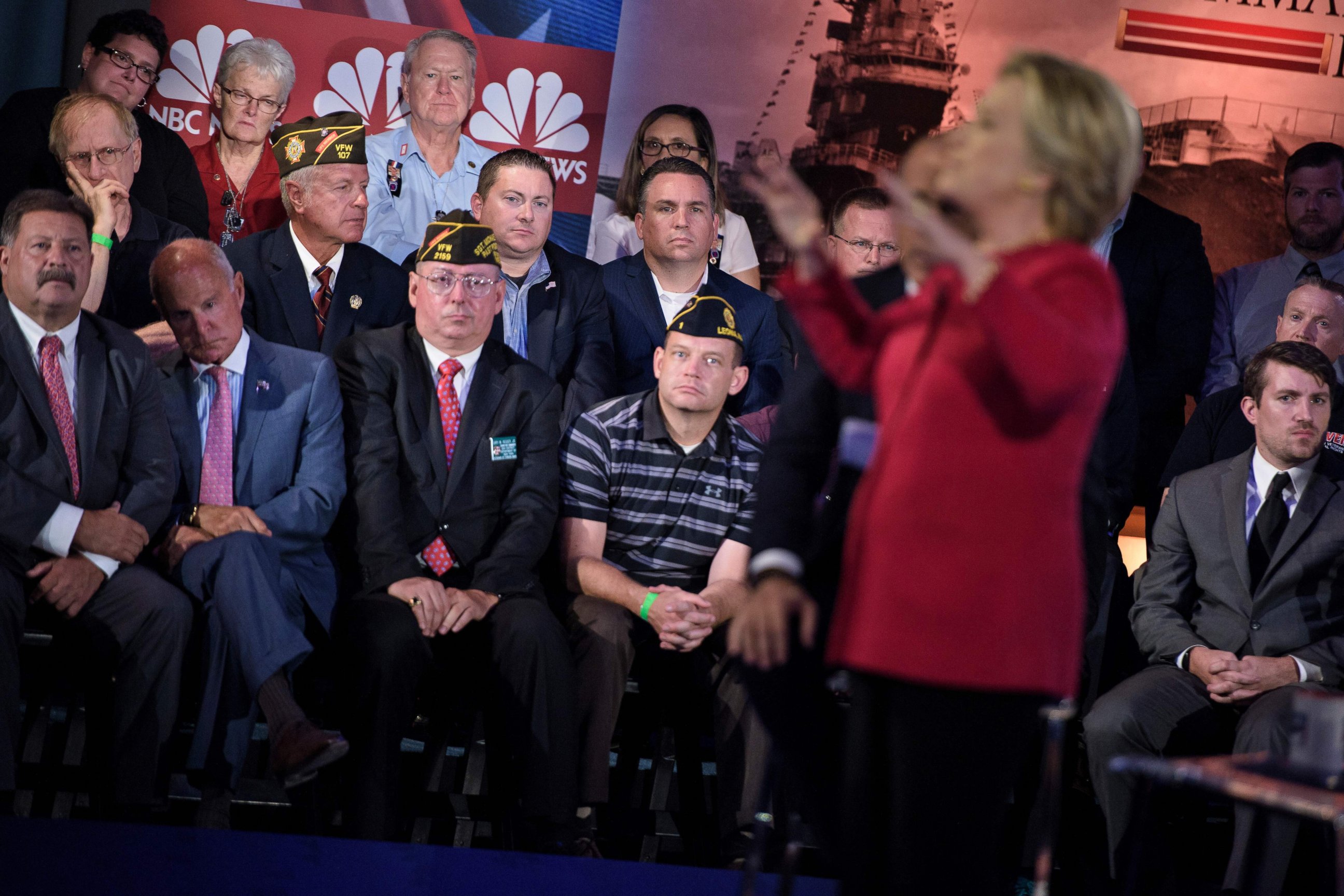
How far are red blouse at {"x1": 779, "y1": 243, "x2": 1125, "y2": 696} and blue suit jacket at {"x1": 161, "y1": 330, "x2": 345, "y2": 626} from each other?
84.4 inches

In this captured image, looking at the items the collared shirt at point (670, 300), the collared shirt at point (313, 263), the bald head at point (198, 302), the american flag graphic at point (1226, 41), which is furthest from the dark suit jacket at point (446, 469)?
the american flag graphic at point (1226, 41)

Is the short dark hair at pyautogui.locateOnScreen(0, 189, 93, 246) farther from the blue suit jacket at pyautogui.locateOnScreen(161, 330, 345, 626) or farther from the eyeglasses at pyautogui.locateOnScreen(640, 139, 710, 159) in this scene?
the eyeglasses at pyautogui.locateOnScreen(640, 139, 710, 159)

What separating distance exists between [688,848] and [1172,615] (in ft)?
4.91

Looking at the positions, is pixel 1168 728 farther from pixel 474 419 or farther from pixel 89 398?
pixel 89 398

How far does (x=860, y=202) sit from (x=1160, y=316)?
1.14 meters

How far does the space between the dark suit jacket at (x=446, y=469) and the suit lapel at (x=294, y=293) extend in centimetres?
34

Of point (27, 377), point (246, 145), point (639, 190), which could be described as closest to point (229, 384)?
point (27, 377)

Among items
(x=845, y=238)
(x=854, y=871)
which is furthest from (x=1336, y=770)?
(x=845, y=238)

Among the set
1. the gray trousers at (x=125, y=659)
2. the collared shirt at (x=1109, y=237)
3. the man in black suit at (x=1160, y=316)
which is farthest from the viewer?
the collared shirt at (x=1109, y=237)

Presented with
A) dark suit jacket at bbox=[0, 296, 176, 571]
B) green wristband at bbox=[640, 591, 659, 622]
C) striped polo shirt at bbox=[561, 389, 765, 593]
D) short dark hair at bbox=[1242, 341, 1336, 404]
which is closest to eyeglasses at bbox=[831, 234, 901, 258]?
striped polo shirt at bbox=[561, 389, 765, 593]

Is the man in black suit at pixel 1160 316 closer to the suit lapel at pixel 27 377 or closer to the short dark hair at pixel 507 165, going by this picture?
the short dark hair at pixel 507 165

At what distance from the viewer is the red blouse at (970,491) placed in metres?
1.31

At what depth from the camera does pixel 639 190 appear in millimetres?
4590

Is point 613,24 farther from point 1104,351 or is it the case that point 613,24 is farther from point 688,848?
point 1104,351
